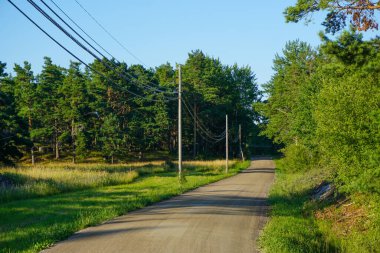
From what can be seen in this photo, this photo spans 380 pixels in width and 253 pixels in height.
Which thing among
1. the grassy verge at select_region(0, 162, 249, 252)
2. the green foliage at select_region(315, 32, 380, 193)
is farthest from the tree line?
the grassy verge at select_region(0, 162, 249, 252)

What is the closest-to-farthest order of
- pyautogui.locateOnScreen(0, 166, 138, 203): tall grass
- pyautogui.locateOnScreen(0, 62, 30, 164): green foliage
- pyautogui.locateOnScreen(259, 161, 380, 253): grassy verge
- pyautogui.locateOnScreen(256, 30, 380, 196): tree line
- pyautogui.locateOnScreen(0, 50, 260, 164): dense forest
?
pyautogui.locateOnScreen(259, 161, 380, 253): grassy verge < pyautogui.locateOnScreen(256, 30, 380, 196): tree line < pyautogui.locateOnScreen(0, 166, 138, 203): tall grass < pyautogui.locateOnScreen(0, 62, 30, 164): green foliage < pyautogui.locateOnScreen(0, 50, 260, 164): dense forest

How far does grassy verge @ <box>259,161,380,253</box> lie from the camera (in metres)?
10.8

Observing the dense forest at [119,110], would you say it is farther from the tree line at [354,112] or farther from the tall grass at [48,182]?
the tree line at [354,112]

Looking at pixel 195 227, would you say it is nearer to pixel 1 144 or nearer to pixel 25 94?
pixel 1 144

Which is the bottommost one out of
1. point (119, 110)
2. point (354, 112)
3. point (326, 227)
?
point (326, 227)

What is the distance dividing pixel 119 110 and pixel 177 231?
2550 inches

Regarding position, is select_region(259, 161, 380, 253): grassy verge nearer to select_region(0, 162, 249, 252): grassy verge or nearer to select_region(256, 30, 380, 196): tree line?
select_region(256, 30, 380, 196): tree line

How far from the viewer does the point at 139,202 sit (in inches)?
689

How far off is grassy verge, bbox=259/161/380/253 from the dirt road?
58 centimetres

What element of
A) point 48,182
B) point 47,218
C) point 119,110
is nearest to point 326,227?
point 47,218

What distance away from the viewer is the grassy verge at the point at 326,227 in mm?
10789

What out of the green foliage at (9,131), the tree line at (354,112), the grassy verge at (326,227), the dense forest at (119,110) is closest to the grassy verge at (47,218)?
the grassy verge at (326,227)

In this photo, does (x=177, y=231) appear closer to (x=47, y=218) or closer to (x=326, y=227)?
(x=326, y=227)

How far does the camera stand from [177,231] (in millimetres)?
11578
